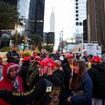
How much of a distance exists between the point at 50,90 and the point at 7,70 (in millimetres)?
1027

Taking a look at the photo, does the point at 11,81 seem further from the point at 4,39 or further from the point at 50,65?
the point at 4,39

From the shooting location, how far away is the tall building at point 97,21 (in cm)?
13162

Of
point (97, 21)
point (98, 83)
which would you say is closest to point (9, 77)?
point (98, 83)

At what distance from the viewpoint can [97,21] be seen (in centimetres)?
14312

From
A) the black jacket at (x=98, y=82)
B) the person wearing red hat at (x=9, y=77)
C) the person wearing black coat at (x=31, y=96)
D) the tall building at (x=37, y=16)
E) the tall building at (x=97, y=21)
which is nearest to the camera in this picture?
the person wearing black coat at (x=31, y=96)

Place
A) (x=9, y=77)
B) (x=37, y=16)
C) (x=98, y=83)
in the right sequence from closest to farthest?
1. (x=9, y=77)
2. (x=98, y=83)
3. (x=37, y=16)

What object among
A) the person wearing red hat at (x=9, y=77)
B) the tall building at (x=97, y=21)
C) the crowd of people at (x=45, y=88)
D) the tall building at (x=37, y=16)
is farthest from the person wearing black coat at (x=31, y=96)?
the tall building at (x=37, y=16)

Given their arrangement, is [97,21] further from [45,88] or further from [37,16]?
[45,88]

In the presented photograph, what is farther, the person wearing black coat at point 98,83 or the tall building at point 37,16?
the tall building at point 37,16

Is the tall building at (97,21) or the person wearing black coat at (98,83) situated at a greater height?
the tall building at (97,21)

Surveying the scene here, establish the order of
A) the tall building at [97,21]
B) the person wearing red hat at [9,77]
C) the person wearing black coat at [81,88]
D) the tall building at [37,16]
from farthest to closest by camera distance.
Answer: the tall building at [37,16] → the tall building at [97,21] → the person wearing black coat at [81,88] → the person wearing red hat at [9,77]

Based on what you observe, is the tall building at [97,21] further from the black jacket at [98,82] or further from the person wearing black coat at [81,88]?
the person wearing black coat at [81,88]

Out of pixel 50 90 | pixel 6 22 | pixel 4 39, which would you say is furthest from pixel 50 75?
pixel 6 22

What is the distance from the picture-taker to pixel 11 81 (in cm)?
594
